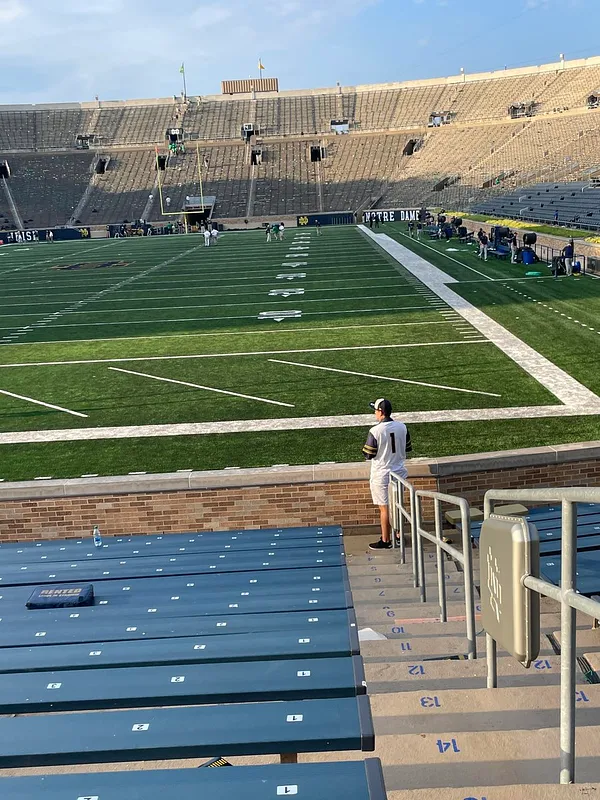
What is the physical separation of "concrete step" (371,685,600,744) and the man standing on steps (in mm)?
4077

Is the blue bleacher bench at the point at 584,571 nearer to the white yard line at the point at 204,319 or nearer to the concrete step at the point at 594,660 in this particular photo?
the concrete step at the point at 594,660

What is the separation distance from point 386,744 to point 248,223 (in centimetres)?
6162

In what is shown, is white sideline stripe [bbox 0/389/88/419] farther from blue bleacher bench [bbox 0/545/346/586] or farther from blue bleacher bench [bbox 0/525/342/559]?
blue bleacher bench [bbox 0/545/346/586]

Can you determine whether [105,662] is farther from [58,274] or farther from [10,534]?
[58,274]

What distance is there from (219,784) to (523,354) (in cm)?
1332

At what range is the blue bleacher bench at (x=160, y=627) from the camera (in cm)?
419

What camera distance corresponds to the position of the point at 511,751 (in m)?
2.61

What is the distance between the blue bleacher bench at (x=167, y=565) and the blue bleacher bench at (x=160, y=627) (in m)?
1.27

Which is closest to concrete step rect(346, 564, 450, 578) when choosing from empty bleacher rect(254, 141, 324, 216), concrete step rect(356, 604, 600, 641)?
concrete step rect(356, 604, 600, 641)

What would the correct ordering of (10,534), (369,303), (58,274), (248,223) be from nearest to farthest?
(10,534)
(369,303)
(58,274)
(248,223)

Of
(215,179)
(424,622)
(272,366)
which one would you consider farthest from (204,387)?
(215,179)

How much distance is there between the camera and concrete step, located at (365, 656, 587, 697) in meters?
3.54

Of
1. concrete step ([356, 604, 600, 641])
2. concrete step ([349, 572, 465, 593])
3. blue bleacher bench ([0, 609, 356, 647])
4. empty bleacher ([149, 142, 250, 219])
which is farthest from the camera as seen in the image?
empty bleacher ([149, 142, 250, 219])

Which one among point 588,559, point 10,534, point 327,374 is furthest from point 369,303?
point 588,559
